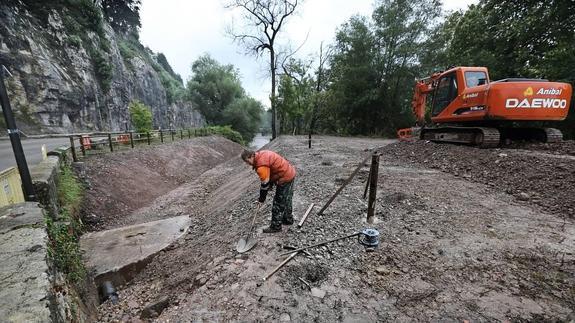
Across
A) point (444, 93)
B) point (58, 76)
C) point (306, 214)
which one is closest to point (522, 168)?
point (444, 93)

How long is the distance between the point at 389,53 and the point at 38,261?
23008mm

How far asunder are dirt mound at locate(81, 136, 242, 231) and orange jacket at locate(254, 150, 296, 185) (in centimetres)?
478

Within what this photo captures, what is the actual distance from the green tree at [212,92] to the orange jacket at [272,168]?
30.1 meters

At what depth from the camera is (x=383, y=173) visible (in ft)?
23.1

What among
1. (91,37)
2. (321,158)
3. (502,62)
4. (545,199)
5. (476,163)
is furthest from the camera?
(91,37)

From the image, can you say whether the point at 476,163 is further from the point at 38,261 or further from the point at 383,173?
the point at 38,261

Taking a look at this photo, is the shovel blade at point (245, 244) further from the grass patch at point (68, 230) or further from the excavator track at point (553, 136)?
the excavator track at point (553, 136)

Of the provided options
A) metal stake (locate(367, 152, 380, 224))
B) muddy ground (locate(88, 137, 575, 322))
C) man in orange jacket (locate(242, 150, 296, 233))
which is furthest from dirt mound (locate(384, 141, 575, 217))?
man in orange jacket (locate(242, 150, 296, 233))

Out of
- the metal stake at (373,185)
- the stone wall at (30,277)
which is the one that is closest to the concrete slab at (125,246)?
the stone wall at (30,277)

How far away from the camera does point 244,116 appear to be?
32906 millimetres

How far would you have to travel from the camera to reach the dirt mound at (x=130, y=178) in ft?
22.6

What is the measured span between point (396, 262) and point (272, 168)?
2122 millimetres

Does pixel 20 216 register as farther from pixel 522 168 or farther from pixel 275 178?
pixel 522 168

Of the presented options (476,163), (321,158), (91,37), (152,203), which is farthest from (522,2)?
(91,37)
